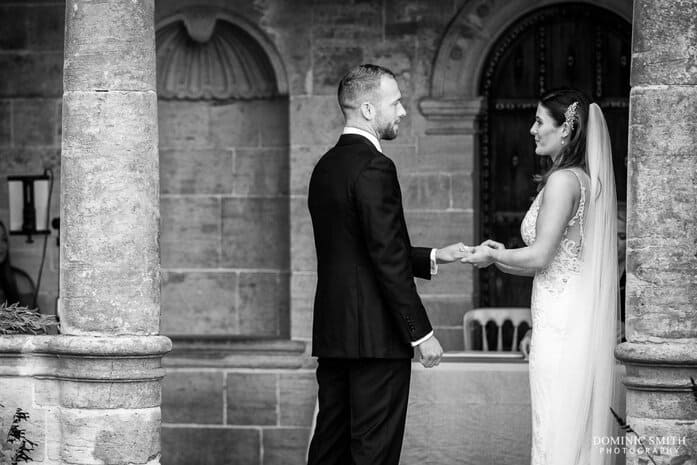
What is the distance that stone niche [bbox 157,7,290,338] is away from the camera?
32.1 ft

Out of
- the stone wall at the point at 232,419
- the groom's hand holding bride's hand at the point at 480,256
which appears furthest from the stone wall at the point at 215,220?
the groom's hand holding bride's hand at the point at 480,256

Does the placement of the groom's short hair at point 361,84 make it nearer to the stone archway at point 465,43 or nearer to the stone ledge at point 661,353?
the stone ledge at point 661,353

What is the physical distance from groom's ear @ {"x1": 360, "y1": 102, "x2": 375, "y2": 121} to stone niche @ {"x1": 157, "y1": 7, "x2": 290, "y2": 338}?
159 inches

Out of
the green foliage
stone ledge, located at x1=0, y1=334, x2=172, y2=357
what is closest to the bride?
stone ledge, located at x1=0, y1=334, x2=172, y2=357

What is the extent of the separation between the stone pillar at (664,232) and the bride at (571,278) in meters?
0.14

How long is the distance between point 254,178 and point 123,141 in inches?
137

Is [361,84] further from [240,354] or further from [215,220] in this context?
[215,220]

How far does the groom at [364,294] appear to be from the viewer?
18.2 feet

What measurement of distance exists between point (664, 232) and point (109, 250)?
8.36ft

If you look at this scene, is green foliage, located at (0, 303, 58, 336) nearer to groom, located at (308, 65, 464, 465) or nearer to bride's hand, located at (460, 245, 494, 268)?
groom, located at (308, 65, 464, 465)

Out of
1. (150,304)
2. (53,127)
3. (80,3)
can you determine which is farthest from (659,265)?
(53,127)

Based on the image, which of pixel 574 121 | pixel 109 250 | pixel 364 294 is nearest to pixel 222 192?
pixel 109 250

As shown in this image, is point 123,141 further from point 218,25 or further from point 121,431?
point 218,25

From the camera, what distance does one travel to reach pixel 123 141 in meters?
6.39
